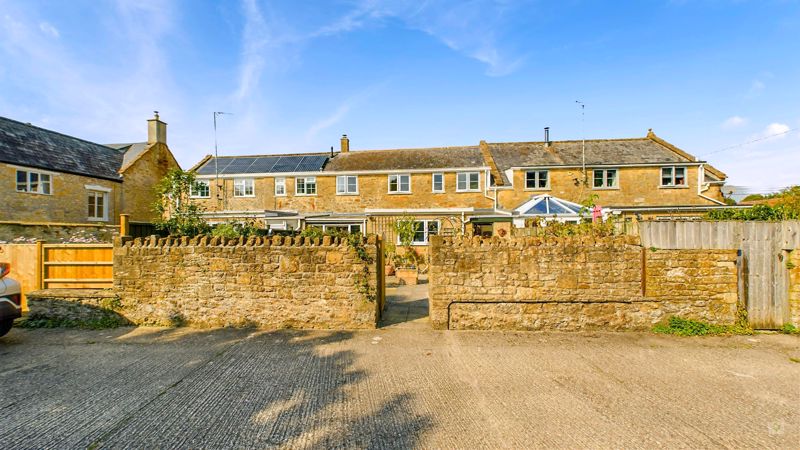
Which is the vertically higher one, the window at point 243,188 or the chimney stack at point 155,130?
the chimney stack at point 155,130

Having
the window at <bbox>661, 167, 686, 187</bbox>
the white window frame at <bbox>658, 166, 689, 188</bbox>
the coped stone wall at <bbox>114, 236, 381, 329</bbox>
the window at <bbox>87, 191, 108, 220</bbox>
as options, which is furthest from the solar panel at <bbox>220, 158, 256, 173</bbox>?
the window at <bbox>661, 167, 686, 187</bbox>

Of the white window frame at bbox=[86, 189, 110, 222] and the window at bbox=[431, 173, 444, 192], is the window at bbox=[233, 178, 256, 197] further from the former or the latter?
the window at bbox=[431, 173, 444, 192]

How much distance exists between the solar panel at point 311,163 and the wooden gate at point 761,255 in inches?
890

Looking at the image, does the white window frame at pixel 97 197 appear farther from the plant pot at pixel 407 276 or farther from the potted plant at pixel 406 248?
the plant pot at pixel 407 276

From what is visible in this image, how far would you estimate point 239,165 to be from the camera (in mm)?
27125

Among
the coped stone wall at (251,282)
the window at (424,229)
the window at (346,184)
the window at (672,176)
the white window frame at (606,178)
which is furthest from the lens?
the window at (346,184)

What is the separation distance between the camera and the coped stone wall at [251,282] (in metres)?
7.32

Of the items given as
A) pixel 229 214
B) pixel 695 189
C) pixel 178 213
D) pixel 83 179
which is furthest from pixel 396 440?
pixel 695 189

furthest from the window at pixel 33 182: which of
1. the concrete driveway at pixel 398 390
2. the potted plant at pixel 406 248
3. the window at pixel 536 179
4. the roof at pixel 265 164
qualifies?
the window at pixel 536 179

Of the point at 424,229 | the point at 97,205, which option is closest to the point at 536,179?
the point at 424,229

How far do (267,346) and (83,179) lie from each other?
22.5 metres

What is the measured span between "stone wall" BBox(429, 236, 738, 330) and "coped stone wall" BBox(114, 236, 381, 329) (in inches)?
67.4

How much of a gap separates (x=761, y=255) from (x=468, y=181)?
57.6 feet

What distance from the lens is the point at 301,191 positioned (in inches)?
1007
